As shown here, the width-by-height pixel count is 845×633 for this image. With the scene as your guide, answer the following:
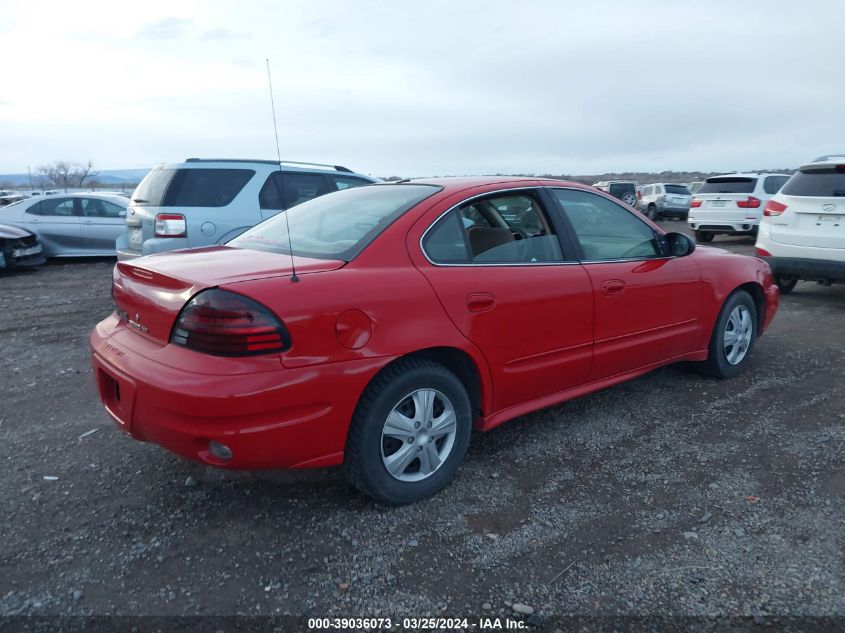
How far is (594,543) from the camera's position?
2646 millimetres

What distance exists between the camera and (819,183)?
7051 millimetres

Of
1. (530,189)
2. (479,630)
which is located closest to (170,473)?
(479,630)

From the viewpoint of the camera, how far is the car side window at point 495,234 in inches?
122

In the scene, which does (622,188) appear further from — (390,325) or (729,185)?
(390,325)

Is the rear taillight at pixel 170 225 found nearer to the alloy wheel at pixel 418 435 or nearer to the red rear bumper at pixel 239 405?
the red rear bumper at pixel 239 405

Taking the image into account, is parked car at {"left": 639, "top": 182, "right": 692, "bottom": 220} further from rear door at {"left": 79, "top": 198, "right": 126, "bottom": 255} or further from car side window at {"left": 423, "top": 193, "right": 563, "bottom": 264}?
car side window at {"left": 423, "top": 193, "right": 563, "bottom": 264}

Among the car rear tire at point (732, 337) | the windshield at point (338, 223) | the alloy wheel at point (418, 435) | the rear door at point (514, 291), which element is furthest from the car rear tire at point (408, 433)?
the car rear tire at point (732, 337)

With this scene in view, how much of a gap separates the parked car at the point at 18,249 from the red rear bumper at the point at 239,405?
9.34 m

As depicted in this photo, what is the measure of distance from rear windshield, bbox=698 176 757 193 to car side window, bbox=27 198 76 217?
13287 millimetres

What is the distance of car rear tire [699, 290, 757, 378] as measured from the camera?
179 inches

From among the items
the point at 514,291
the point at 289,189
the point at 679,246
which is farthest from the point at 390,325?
the point at 289,189

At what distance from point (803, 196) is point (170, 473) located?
23.6ft

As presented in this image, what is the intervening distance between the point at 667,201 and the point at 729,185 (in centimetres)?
1091

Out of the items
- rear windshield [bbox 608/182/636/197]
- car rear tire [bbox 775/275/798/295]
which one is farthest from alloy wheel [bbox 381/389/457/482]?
rear windshield [bbox 608/182/636/197]
